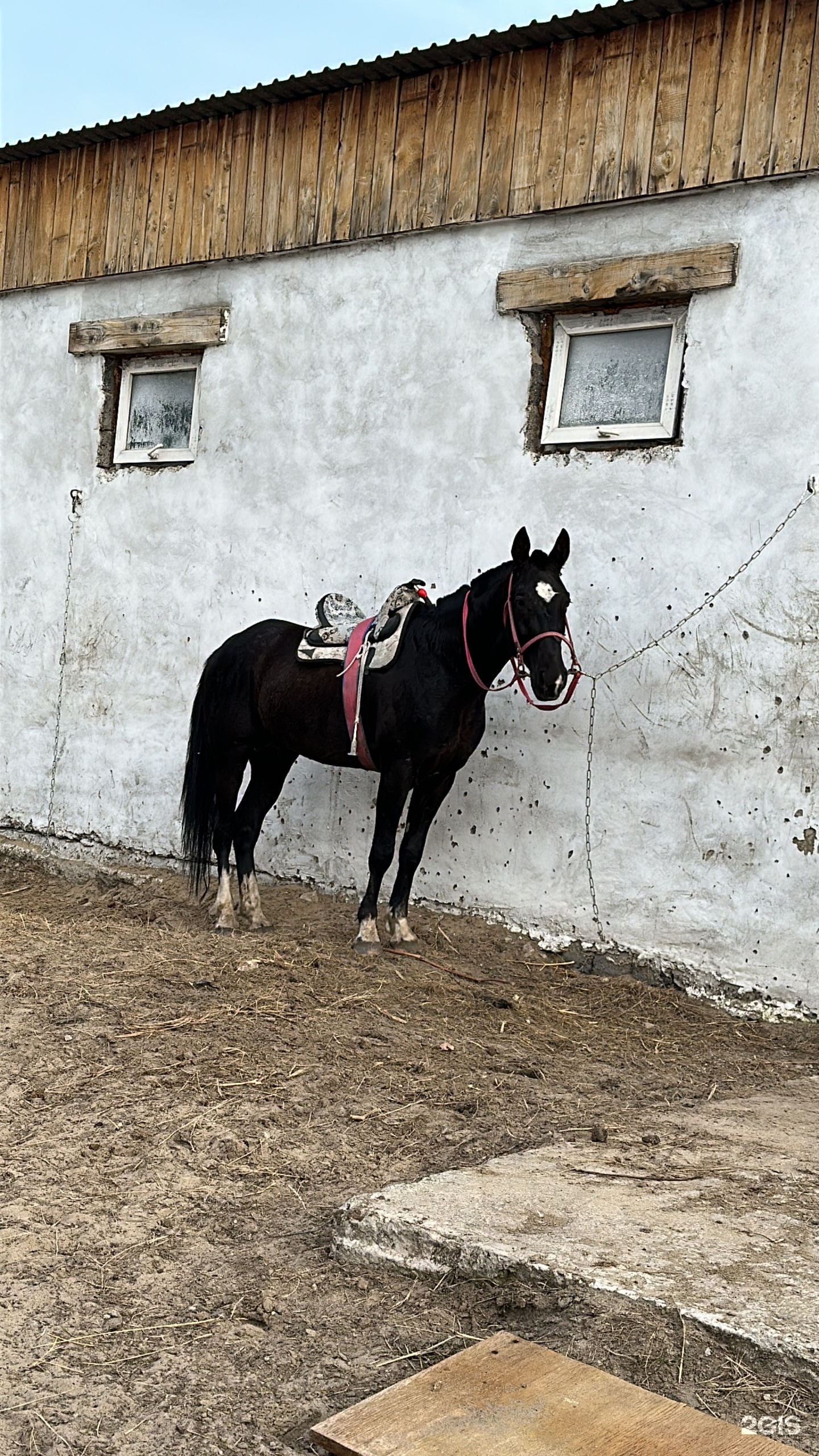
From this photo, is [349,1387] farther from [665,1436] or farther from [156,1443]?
[665,1436]

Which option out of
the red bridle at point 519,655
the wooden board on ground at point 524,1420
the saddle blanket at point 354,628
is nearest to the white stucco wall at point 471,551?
the red bridle at point 519,655

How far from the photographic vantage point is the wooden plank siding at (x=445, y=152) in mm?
5500

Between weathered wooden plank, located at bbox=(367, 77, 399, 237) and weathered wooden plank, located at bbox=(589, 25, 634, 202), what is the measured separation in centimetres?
121

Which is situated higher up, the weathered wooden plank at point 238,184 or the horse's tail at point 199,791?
the weathered wooden plank at point 238,184

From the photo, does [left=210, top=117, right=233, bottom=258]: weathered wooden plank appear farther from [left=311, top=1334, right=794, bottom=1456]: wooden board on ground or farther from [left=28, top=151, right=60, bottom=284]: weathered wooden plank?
[left=311, top=1334, right=794, bottom=1456]: wooden board on ground

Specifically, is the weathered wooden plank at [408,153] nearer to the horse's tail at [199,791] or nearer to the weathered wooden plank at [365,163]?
the weathered wooden plank at [365,163]

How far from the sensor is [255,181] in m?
7.23

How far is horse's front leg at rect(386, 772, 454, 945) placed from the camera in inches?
235

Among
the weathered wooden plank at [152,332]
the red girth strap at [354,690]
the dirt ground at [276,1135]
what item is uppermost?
the weathered wooden plank at [152,332]

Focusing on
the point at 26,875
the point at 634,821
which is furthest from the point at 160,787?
the point at 634,821

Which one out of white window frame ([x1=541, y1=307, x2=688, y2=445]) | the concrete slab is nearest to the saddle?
white window frame ([x1=541, y1=307, x2=688, y2=445])

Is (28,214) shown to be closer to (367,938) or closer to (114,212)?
(114,212)

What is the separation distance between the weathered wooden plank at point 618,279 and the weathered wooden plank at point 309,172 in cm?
133

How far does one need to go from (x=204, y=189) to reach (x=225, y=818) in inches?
147
